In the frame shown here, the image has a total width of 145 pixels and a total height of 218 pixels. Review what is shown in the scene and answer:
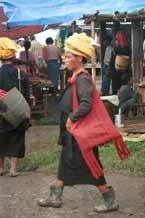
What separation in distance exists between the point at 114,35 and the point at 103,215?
31.4 feet

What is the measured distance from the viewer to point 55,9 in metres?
13.4

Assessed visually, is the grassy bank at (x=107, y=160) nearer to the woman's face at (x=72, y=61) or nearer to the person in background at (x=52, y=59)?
the woman's face at (x=72, y=61)

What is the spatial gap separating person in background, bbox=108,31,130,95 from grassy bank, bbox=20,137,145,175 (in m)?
5.36

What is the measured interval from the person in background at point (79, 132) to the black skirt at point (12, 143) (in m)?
1.60

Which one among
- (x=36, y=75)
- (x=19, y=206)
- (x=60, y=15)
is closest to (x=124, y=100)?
(x=60, y=15)

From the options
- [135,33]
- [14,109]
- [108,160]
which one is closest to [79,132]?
[14,109]

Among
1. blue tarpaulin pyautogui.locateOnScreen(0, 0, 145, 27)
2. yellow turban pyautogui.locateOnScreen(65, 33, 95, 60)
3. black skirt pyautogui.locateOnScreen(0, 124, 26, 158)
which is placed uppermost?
yellow turban pyautogui.locateOnScreen(65, 33, 95, 60)

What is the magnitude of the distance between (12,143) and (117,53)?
282 inches

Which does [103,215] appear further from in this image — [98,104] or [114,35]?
[114,35]

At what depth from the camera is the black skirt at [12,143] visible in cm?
731

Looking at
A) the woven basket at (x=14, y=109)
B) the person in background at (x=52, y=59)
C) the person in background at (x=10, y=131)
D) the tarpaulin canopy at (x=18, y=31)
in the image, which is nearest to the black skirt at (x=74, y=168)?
the woven basket at (x=14, y=109)

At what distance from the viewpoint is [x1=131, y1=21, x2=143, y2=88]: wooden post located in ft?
43.7

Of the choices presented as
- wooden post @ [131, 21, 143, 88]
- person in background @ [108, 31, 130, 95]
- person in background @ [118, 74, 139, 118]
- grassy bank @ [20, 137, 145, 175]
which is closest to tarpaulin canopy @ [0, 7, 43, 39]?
person in background @ [108, 31, 130, 95]

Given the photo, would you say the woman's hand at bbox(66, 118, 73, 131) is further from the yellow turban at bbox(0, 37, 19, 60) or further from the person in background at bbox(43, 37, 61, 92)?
the person in background at bbox(43, 37, 61, 92)
